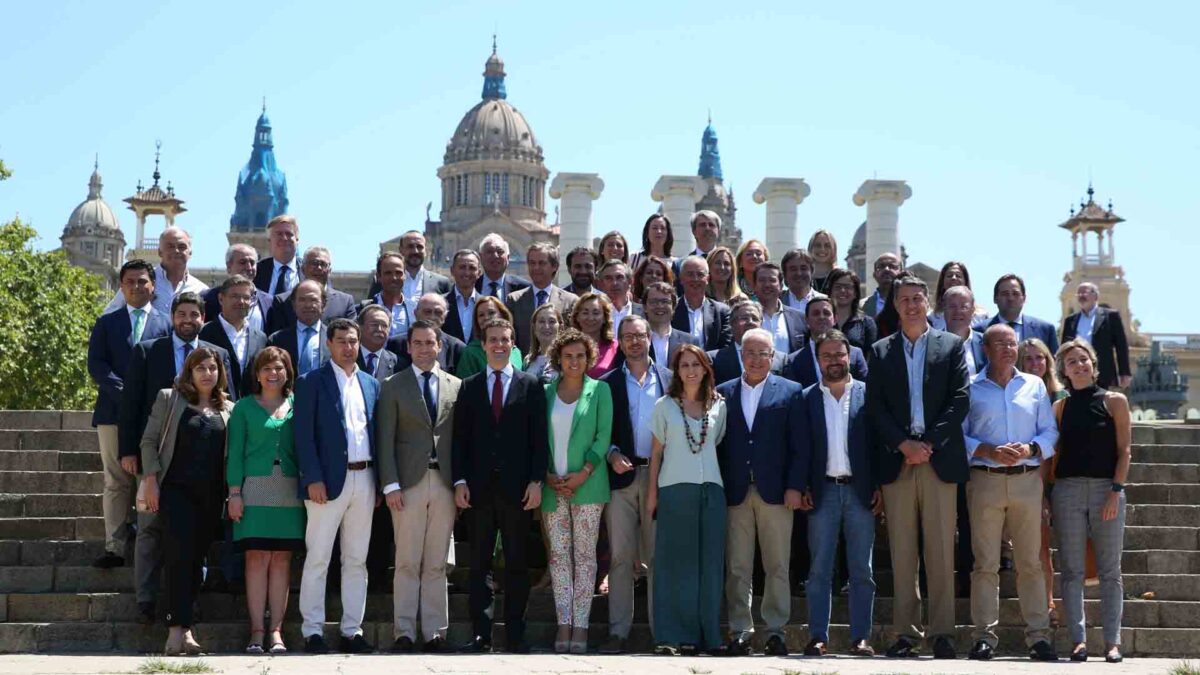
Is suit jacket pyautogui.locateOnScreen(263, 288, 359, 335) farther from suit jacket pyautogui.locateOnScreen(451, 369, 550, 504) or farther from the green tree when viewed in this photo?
the green tree

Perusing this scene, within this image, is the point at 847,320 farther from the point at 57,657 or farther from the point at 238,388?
the point at 57,657

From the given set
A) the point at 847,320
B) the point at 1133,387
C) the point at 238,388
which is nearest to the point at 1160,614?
the point at 847,320

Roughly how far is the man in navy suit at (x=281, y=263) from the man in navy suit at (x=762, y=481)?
4319 mm

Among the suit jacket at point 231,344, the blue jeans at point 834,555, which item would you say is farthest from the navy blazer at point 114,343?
the blue jeans at point 834,555

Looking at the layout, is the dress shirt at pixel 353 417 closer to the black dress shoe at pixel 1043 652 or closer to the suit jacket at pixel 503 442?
the suit jacket at pixel 503 442

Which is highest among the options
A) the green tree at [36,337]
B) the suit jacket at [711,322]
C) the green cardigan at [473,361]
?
the green tree at [36,337]

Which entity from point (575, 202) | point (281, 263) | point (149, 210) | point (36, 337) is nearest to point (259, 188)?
point (149, 210)

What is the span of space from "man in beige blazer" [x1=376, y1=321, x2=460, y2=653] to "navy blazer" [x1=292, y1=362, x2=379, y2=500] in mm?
289

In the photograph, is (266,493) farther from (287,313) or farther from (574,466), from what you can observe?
(287,313)

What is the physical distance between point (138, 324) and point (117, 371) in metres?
0.37

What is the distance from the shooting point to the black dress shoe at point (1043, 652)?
9883 mm

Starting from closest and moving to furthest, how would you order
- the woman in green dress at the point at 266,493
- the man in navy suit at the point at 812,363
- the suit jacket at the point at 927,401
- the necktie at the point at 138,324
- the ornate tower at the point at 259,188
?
1. the woman in green dress at the point at 266,493
2. the suit jacket at the point at 927,401
3. the necktie at the point at 138,324
4. the man in navy suit at the point at 812,363
5. the ornate tower at the point at 259,188

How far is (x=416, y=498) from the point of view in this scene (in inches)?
398

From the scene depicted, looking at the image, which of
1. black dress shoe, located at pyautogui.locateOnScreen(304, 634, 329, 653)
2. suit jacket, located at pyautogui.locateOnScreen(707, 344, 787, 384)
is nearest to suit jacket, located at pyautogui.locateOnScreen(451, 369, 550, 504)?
black dress shoe, located at pyautogui.locateOnScreen(304, 634, 329, 653)
